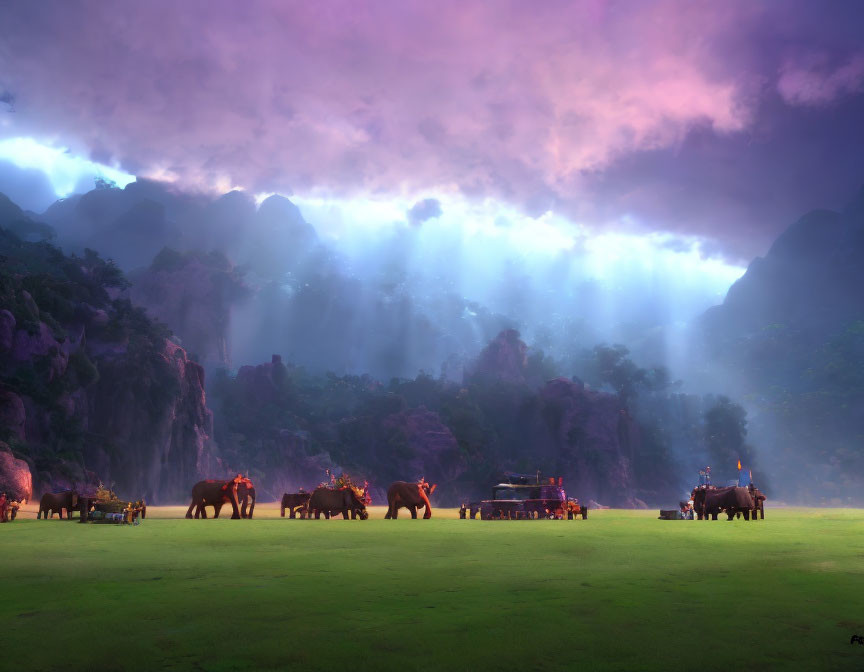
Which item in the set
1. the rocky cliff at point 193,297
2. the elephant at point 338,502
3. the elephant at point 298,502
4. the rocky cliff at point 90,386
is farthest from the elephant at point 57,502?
the rocky cliff at point 193,297

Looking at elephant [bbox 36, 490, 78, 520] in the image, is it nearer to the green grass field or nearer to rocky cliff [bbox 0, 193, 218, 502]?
the green grass field

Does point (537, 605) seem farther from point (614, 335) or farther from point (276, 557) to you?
point (614, 335)

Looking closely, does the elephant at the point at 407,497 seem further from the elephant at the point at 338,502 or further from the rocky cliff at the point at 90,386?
the rocky cliff at the point at 90,386

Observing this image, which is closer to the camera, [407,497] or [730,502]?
[730,502]

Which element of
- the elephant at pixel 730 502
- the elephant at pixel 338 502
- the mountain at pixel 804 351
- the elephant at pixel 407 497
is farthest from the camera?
the mountain at pixel 804 351

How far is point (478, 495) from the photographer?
2842 inches

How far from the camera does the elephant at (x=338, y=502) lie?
84.0 feet

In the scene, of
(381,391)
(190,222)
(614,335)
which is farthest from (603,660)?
(614,335)

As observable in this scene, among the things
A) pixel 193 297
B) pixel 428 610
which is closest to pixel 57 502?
pixel 428 610

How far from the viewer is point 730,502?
87.6 feet

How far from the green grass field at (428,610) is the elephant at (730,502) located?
16505 mm

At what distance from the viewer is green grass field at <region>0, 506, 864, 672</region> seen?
448 centimetres

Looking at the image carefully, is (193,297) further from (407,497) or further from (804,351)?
(804,351)

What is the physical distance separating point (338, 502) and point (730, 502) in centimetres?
1470
